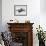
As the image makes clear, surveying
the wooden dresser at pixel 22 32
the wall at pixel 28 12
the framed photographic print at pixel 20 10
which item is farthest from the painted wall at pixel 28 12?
the wooden dresser at pixel 22 32

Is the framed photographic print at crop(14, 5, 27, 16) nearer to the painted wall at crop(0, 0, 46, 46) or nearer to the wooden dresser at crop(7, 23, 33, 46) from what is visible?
the painted wall at crop(0, 0, 46, 46)

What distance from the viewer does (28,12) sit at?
222 inches

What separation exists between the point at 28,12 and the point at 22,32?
83 cm

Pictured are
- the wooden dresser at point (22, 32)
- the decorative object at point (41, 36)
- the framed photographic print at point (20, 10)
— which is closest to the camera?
the decorative object at point (41, 36)

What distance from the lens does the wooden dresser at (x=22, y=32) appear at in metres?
5.45

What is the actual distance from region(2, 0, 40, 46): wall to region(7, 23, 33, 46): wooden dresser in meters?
0.22

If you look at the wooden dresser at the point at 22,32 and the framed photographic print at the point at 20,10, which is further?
the framed photographic print at the point at 20,10

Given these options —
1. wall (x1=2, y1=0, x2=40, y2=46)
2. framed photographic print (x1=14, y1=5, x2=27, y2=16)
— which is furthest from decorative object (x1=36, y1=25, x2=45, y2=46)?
framed photographic print (x1=14, y1=5, x2=27, y2=16)

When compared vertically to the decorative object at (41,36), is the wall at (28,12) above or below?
above

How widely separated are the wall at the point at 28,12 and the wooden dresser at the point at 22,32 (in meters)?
0.22

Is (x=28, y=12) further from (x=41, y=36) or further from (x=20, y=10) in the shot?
(x=41, y=36)

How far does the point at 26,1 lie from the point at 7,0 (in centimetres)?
75

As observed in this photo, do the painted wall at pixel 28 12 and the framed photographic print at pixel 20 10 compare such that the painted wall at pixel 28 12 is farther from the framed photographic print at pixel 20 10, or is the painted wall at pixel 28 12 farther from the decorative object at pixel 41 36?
the decorative object at pixel 41 36

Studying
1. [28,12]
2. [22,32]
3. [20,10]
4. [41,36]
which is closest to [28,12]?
[28,12]
